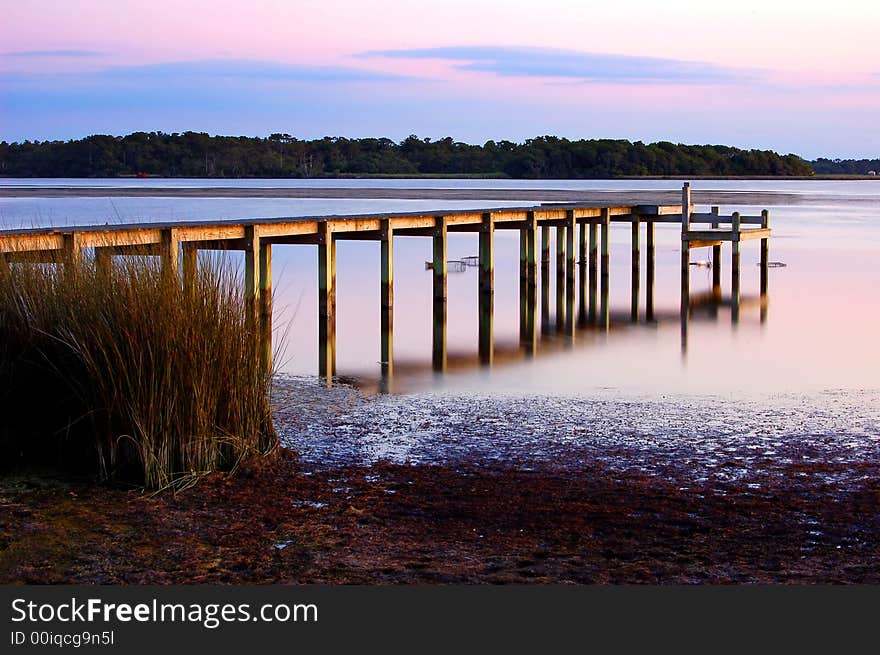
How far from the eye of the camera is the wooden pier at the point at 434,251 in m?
10.4

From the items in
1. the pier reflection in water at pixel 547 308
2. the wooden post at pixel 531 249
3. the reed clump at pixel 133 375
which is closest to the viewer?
the reed clump at pixel 133 375

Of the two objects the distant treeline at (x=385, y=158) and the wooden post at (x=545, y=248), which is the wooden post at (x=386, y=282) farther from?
the distant treeline at (x=385, y=158)

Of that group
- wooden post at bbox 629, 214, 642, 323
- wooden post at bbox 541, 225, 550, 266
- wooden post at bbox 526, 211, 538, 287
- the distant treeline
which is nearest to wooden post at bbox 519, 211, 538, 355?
wooden post at bbox 526, 211, 538, 287

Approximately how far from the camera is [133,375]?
22.6 ft

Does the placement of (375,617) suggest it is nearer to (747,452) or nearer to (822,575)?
(822,575)

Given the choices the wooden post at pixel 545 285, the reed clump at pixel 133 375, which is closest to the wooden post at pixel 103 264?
the reed clump at pixel 133 375

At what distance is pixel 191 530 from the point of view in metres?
6.08

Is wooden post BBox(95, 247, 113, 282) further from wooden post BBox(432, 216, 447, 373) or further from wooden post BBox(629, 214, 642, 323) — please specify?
wooden post BBox(629, 214, 642, 323)

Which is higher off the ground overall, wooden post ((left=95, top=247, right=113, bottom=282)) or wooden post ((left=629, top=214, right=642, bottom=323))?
wooden post ((left=95, top=247, right=113, bottom=282))

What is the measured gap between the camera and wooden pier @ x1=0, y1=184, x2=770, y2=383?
10.4m

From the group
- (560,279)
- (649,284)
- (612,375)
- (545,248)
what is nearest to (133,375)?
(612,375)

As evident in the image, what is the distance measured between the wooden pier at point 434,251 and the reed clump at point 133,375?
0.21 meters

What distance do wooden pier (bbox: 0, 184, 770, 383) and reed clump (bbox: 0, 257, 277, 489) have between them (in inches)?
8.4

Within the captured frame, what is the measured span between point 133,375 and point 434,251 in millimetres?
10537
